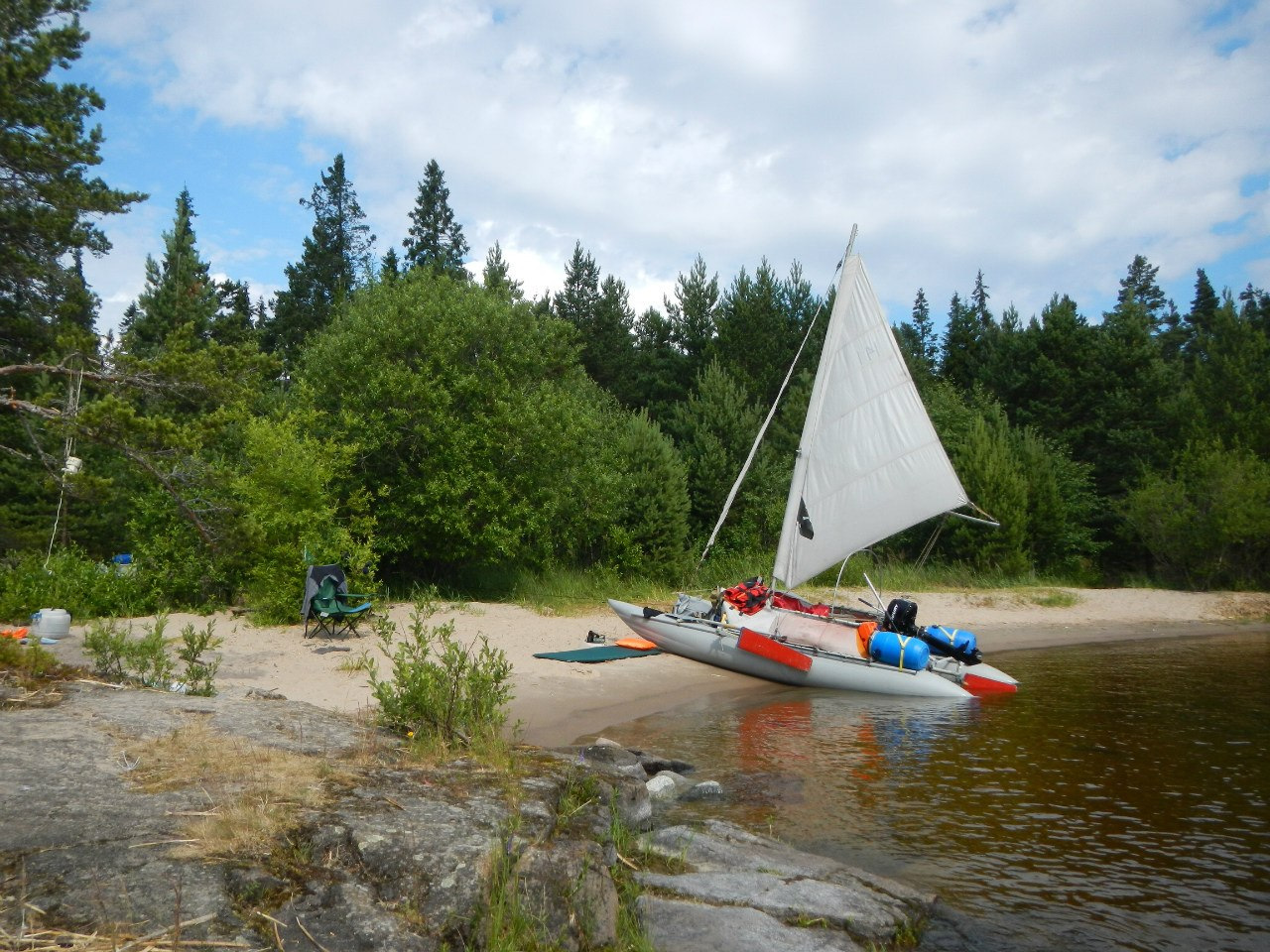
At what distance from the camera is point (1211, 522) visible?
2939 centimetres

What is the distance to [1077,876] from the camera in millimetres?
6676

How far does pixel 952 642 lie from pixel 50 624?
12636mm

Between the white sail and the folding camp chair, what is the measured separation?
718 centimetres

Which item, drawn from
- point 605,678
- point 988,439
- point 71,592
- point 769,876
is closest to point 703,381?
point 988,439

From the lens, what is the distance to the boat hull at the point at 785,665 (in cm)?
1390

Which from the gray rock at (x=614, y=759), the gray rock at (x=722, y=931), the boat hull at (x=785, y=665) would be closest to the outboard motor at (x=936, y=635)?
the boat hull at (x=785, y=665)

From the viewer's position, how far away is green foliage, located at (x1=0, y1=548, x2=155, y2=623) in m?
13.5

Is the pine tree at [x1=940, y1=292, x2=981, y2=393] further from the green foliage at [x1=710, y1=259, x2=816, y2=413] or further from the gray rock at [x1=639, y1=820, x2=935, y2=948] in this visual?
the gray rock at [x1=639, y1=820, x2=935, y2=948]

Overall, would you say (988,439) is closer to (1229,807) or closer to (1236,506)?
(1236,506)

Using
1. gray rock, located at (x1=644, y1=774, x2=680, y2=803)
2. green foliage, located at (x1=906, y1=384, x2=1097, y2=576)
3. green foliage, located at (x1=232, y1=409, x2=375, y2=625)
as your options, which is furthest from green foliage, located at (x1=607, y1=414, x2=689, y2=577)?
gray rock, located at (x1=644, y1=774, x2=680, y2=803)

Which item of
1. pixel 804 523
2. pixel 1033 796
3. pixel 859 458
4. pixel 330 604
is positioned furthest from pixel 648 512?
pixel 1033 796

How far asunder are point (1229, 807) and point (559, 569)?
16.1 m

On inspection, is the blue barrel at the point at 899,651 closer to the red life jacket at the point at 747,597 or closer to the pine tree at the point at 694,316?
the red life jacket at the point at 747,597

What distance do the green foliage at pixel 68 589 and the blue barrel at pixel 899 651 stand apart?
455 inches
